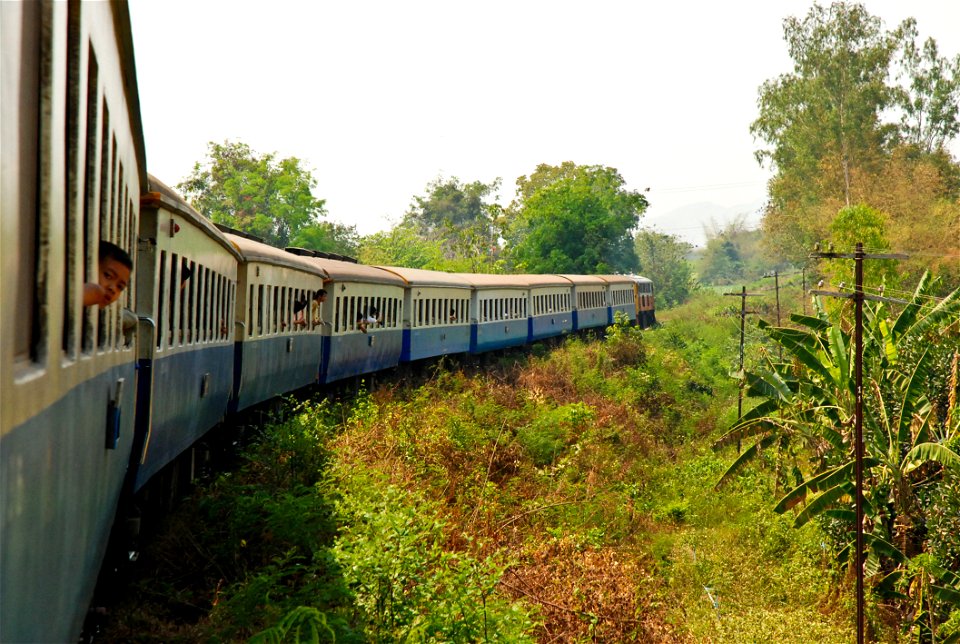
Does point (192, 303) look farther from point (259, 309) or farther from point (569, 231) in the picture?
point (569, 231)

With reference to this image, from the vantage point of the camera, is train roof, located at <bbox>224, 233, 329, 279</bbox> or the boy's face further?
train roof, located at <bbox>224, 233, 329, 279</bbox>

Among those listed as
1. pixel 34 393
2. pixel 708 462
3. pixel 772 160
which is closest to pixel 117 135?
pixel 34 393

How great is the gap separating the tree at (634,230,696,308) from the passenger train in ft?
279

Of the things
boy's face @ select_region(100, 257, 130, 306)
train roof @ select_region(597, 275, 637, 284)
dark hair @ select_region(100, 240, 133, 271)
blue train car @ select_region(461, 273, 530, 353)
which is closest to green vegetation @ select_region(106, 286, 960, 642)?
blue train car @ select_region(461, 273, 530, 353)

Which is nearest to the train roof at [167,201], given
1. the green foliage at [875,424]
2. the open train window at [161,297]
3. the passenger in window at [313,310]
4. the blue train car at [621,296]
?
the open train window at [161,297]

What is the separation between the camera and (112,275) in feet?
12.5

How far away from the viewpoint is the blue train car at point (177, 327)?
644 cm

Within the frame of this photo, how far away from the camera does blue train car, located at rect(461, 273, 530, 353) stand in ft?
92.1

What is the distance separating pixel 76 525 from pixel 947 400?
63.6ft

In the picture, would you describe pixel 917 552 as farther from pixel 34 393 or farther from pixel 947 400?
pixel 34 393

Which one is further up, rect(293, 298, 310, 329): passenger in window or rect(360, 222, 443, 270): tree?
rect(360, 222, 443, 270): tree

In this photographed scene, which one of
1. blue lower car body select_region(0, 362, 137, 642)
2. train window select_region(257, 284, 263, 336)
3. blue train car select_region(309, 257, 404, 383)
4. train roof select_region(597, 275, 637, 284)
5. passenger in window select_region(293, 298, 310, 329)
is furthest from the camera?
train roof select_region(597, 275, 637, 284)

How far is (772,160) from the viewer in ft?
195

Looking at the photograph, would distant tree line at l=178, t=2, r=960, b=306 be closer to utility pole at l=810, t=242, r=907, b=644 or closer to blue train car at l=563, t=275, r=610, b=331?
blue train car at l=563, t=275, r=610, b=331
